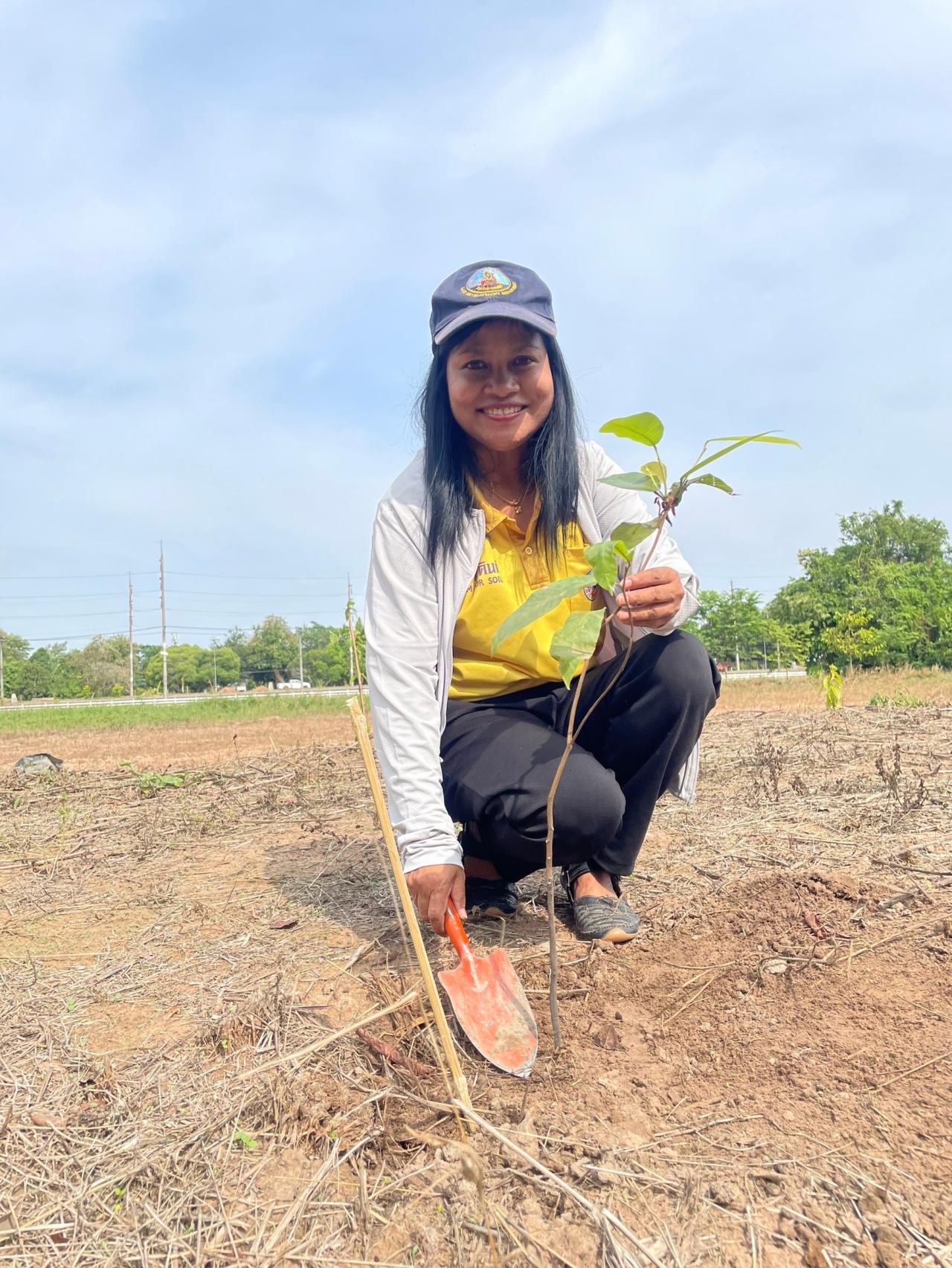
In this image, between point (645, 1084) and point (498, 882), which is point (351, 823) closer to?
point (498, 882)

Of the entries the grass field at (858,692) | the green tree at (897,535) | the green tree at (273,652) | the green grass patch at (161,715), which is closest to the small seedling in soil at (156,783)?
the grass field at (858,692)

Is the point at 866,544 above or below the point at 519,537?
above

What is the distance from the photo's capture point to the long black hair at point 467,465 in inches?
70.5

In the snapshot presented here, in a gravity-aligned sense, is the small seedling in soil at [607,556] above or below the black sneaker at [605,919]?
above

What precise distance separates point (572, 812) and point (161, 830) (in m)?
1.89

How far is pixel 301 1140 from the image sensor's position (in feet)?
3.60

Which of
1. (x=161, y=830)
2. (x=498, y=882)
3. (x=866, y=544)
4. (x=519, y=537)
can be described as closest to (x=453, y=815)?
(x=498, y=882)

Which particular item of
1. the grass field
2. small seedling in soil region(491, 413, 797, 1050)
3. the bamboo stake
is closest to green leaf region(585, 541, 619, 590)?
small seedling in soil region(491, 413, 797, 1050)

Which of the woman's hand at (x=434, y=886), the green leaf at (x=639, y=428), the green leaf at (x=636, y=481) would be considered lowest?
the woman's hand at (x=434, y=886)

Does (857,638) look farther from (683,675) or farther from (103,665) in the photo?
(103,665)

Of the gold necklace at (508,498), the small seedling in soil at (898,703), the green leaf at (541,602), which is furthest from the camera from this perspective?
the small seedling in soil at (898,703)

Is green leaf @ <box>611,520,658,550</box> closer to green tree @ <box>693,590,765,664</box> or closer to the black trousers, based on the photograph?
the black trousers

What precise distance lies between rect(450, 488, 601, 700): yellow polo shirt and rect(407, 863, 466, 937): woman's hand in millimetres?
536

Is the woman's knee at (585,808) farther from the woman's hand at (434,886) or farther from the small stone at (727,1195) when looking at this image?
the small stone at (727,1195)
